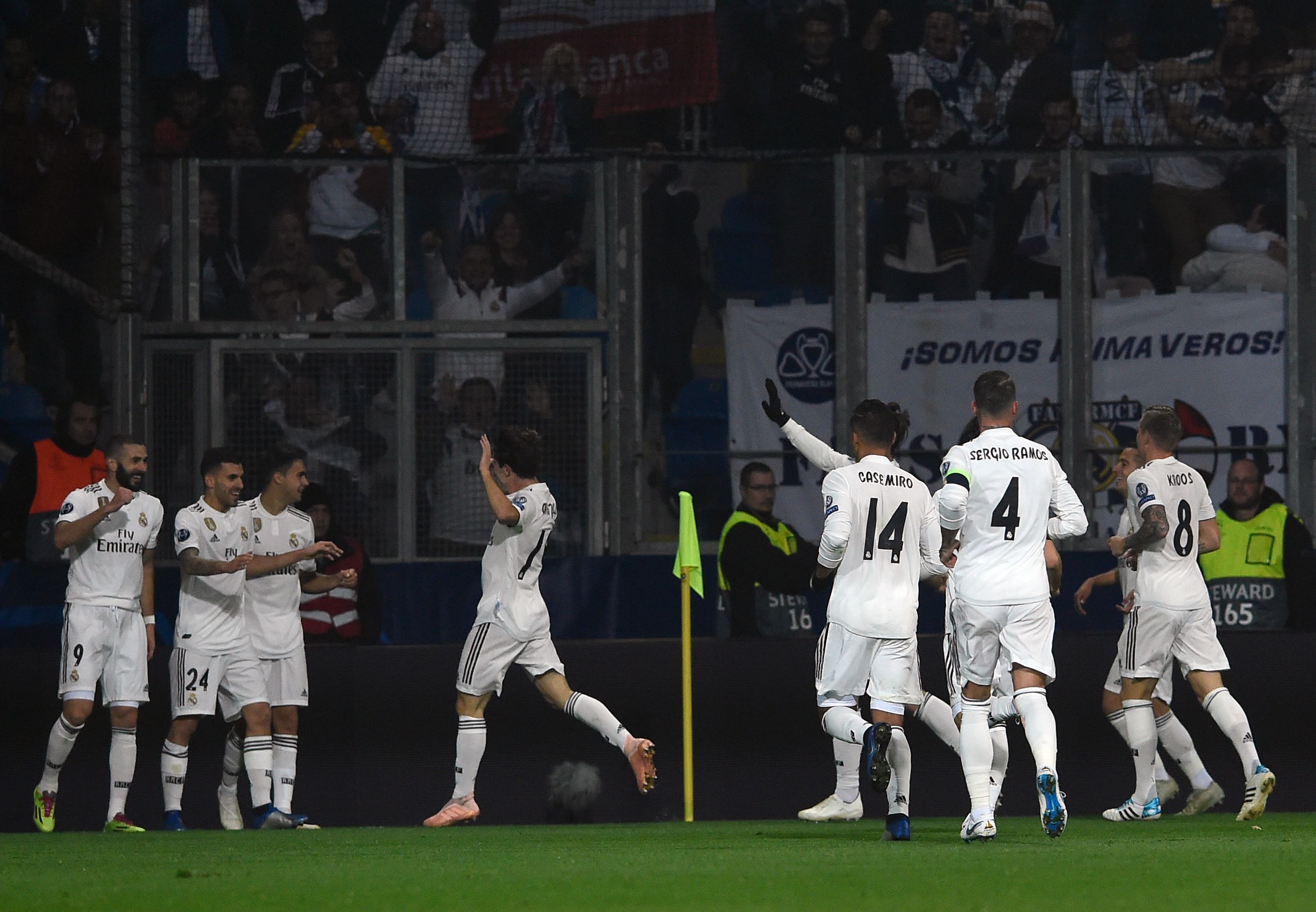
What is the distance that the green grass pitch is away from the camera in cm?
566

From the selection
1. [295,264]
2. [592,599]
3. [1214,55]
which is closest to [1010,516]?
[592,599]

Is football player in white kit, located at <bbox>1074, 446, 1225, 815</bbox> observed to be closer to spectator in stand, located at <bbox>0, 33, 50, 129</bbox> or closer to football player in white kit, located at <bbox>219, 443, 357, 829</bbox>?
football player in white kit, located at <bbox>219, 443, 357, 829</bbox>

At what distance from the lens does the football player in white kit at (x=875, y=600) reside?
8.02 meters

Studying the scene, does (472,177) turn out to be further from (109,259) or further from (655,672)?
(655,672)

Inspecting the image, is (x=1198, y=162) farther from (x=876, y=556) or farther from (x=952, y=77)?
(x=876, y=556)

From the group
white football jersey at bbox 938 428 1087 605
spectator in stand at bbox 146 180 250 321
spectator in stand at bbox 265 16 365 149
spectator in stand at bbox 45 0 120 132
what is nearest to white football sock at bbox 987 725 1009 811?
white football jersey at bbox 938 428 1087 605

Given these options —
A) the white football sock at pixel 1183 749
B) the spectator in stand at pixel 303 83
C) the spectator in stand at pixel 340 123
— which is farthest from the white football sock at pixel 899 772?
the spectator in stand at pixel 303 83

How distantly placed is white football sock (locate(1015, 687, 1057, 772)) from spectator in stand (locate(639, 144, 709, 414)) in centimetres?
607

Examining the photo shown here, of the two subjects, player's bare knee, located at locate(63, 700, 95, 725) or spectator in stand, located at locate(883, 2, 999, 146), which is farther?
spectator in stand, located at locate(883, 2, 999, 146)

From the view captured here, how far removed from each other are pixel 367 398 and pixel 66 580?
2.59m

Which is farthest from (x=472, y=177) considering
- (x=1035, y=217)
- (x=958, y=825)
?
(x=958, y=825)

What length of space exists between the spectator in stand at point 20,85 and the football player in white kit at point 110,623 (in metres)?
4.30

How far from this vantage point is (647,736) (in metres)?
10.8

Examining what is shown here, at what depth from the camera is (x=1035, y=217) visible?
13.3 meters
